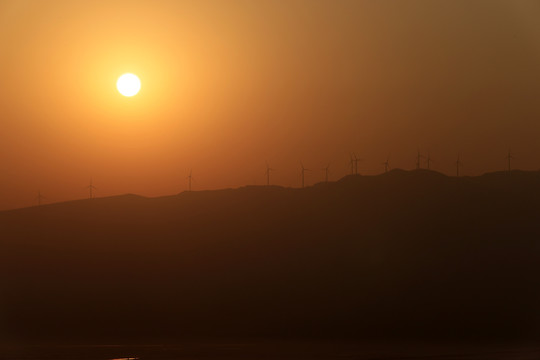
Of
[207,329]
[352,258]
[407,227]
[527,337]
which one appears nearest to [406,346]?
[527,337]

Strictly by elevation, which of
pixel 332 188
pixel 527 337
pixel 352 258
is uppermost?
pixel 332 188

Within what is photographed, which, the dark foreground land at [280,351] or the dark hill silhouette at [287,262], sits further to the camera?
the dark hill silhouette at [287,262]

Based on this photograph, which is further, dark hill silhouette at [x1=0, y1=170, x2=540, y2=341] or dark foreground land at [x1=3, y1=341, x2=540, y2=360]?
dark hill silhouette at [x1=0, y1=170, x2=540, y2=341]

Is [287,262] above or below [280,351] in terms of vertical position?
above

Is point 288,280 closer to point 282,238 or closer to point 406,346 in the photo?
point 282,238

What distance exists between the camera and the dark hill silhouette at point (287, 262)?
260ft

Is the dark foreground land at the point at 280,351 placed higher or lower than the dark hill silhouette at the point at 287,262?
lower

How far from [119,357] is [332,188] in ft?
177

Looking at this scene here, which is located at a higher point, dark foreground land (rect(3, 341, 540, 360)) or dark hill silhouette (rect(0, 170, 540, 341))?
dark hill silhouette (rect(0, 170, 540, 341))

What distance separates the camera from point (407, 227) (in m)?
97.2

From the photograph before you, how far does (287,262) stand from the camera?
92.0 m

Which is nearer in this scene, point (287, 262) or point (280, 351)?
point (280, 351)

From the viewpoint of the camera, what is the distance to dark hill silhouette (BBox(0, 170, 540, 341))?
79.2 m

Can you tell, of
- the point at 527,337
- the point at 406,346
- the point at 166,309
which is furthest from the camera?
the point at 166,309
